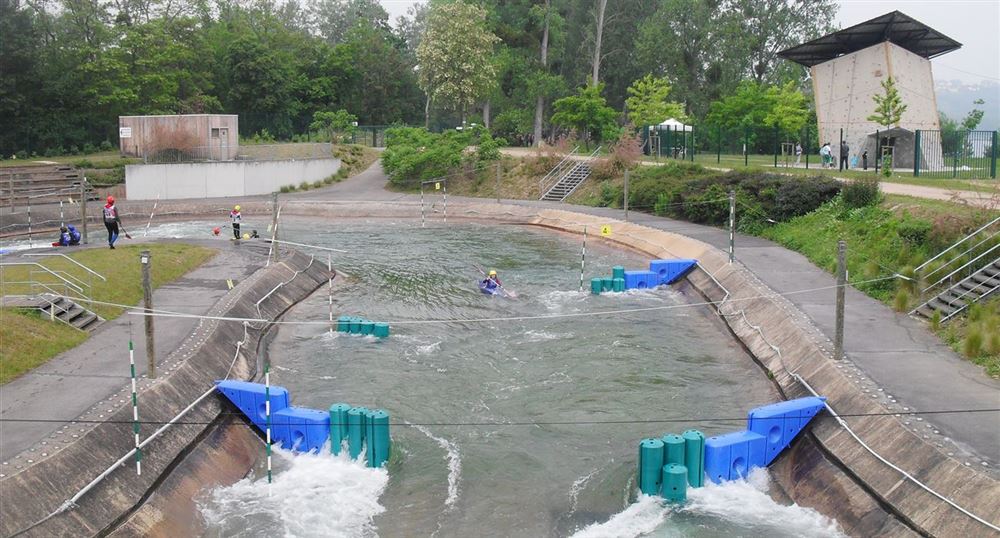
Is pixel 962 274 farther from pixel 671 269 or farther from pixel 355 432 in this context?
pixel 355 432

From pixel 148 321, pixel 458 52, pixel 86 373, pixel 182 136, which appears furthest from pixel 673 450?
pixel 458 52

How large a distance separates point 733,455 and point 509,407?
619 cm

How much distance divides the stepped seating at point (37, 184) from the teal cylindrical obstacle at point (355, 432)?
136ft

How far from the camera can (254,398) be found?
22.2 metres

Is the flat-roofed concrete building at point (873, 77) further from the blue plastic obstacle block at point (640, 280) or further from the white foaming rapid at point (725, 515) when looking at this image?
the white foaming rapid at point (725, 515)

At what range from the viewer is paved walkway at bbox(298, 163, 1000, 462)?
61.2 ft

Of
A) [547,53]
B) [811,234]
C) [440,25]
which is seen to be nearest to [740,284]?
[811,234]

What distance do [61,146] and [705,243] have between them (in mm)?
55004

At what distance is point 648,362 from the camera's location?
2783 centimetres

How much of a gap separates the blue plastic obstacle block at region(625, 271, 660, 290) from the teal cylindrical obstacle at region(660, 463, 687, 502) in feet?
63.6

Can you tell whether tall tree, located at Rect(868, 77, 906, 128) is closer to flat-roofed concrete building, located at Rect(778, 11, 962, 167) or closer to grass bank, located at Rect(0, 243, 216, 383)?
flat-roofed concrete building, located at Rect(778, 11, 962, 167)

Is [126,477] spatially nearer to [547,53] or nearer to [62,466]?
[62,466]

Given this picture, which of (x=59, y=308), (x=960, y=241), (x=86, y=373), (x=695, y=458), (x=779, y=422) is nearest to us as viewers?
(x=695, y=458)

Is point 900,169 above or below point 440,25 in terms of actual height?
below
